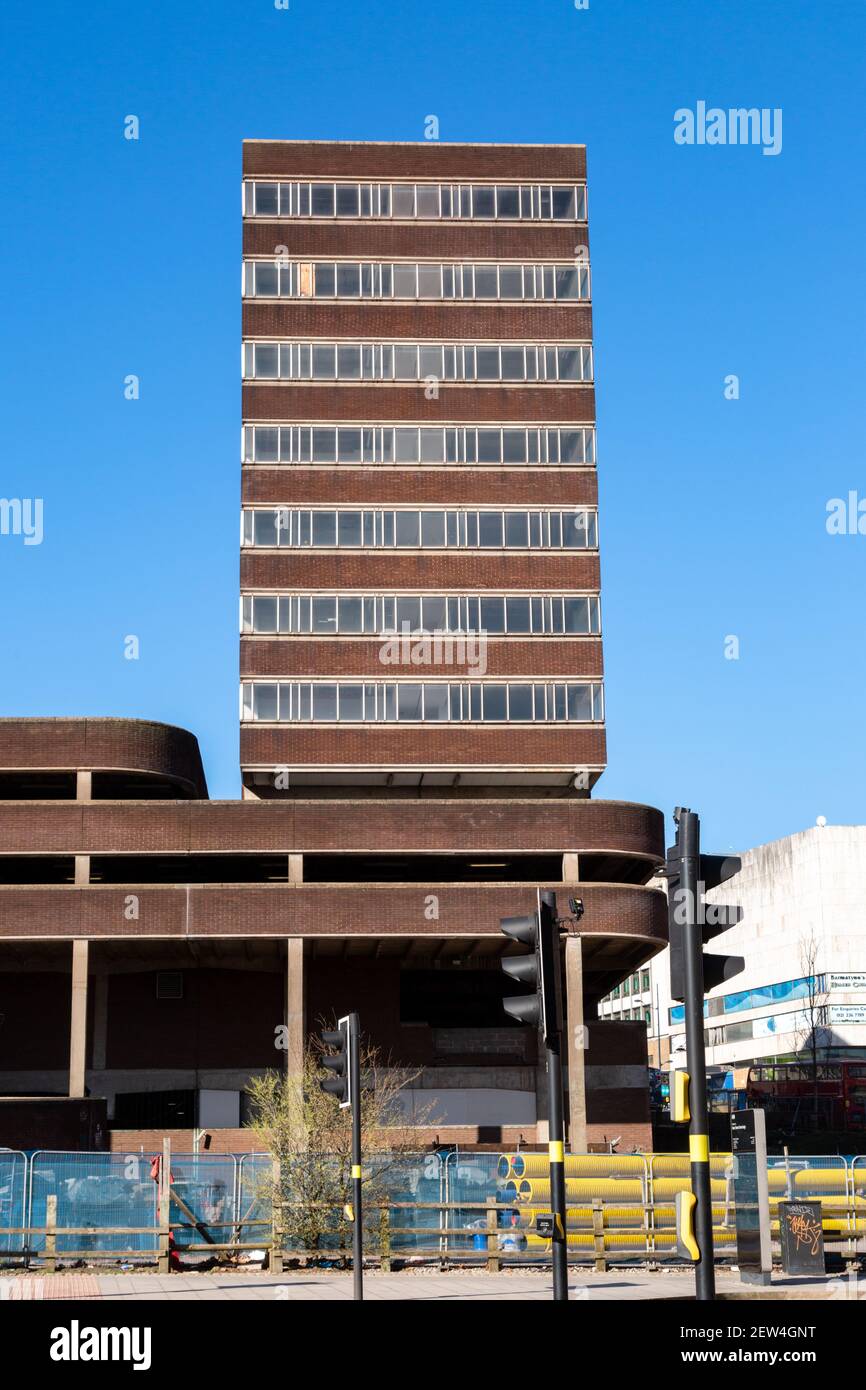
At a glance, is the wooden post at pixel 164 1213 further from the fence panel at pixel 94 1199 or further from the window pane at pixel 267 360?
the window pane at pixel 267 360

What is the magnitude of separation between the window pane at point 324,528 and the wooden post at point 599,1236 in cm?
4327

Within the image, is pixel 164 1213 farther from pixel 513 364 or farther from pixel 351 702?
pixel 513 364

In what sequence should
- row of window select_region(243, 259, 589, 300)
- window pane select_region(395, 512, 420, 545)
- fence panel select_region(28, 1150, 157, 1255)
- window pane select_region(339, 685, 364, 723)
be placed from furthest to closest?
row of window select_region(243, 259, 589, 300) < window pane select_region(395, 512, 420, 545) < window pane select_region(339, 685, 364, 723) < fence panel select_region(28, 1150, 157, 1255)

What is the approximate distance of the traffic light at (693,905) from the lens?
12.7 metres

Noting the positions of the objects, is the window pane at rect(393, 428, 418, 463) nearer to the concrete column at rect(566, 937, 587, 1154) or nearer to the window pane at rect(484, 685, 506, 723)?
the window pane at rect(484, 685, 506, 723)

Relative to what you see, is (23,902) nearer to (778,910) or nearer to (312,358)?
A: (312,358)

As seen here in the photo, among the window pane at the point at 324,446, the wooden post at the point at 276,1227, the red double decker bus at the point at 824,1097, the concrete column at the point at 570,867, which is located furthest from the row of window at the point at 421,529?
the wooden post at the point at 276,1227

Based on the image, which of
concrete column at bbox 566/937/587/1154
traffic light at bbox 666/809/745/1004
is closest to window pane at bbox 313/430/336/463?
concrete column at bbox 566/937/587/1154

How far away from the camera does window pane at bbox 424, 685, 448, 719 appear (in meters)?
69.0

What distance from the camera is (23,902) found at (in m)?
61.9

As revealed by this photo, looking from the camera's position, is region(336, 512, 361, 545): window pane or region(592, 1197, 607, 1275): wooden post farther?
region(336, 512, 361, 545): window pane

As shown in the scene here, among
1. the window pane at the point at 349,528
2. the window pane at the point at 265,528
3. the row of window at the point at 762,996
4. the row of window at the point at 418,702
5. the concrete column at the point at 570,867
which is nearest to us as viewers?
the concrete column at the point at 570,867

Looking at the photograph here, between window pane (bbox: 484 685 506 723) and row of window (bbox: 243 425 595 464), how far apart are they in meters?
10.2

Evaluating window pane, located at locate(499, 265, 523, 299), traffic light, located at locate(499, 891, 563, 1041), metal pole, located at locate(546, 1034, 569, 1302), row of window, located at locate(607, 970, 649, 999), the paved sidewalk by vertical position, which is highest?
window pane, located at locate(499, 265, 523, 299)
